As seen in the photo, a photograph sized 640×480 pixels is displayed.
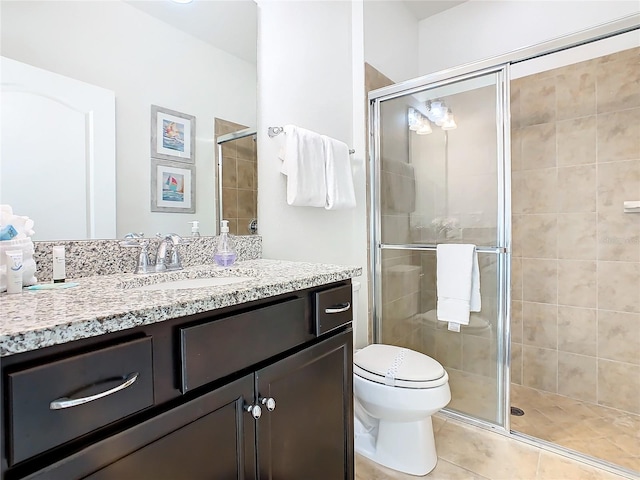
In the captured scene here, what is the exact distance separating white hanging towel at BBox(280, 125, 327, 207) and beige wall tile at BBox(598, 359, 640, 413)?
6.47 ft

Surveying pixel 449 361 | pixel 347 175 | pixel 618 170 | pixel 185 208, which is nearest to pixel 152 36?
pixel 185 208

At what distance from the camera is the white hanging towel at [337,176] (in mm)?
1688

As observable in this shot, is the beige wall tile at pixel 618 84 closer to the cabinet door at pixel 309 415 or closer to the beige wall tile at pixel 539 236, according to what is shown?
the beige wall tile at pixel 539 236

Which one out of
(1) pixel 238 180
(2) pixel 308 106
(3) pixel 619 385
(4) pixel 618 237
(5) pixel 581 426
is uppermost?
(2) pixel 308 106

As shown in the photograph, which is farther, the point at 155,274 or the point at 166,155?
the point at 166,155

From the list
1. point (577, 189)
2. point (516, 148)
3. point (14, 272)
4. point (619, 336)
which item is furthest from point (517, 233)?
point (14, 272)

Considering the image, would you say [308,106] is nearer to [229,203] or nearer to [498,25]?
[229,203]

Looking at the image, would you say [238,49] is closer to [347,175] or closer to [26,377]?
[347,175]

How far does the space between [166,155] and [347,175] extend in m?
0.89

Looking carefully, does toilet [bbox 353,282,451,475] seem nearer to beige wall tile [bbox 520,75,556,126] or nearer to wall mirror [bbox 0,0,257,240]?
wall mirror [bbox 0,0,257,240]

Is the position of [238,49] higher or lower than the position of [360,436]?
higher

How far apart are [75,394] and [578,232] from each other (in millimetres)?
2529

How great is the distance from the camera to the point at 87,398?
528mm

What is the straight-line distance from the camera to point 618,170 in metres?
1.99
